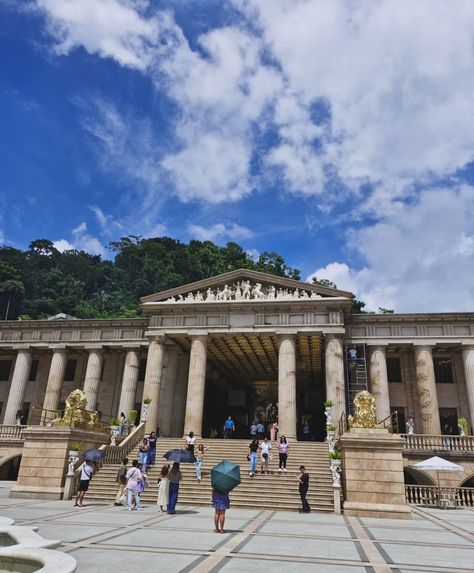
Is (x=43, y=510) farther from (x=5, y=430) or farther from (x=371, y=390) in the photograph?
(x=371, y=390)

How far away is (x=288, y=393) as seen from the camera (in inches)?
1168

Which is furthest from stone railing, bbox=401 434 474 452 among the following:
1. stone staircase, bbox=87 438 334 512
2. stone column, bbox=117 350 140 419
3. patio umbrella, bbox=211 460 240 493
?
stone column, bbox=117 350 140 419

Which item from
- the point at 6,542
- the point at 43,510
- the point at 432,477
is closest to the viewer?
the point at 6,542

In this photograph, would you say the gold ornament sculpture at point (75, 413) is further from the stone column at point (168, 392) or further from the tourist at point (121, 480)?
the stone column at point (168, 392)

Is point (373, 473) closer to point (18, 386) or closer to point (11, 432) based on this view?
point (11, 432)

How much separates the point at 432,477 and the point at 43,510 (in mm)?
20271

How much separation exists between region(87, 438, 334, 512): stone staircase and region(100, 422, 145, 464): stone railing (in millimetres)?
687

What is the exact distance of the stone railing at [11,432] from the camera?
105ft

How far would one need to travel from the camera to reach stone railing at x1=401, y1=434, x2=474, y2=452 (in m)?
26.0

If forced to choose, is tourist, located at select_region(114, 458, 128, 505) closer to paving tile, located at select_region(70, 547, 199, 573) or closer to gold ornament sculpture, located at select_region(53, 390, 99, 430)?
gold ornament sculpture, located at select_region(53, 390, 99, 430)

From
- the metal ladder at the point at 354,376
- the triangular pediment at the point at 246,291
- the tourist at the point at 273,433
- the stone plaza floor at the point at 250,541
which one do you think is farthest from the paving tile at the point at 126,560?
the metal ladder at the point at 354,376

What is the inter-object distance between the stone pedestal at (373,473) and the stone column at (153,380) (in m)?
16.0

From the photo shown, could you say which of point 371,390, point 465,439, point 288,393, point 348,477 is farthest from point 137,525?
point 371,390

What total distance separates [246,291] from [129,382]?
37.4 feet
